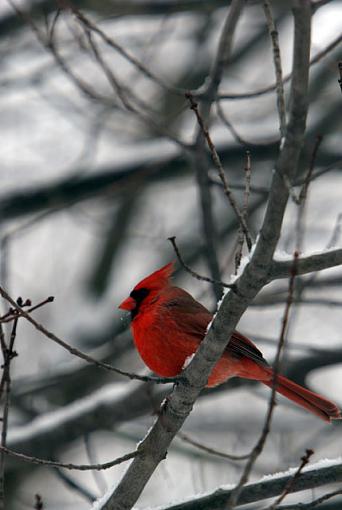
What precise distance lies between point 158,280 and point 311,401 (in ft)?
2.90

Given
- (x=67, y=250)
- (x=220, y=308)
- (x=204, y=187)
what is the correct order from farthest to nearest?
(x=67, y=250) < (x=204, y=187) < (x=220, y=308)

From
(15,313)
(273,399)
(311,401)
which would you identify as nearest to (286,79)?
(311,401)

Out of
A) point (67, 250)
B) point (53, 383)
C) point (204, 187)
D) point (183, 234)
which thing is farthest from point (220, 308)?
point (67, 250)

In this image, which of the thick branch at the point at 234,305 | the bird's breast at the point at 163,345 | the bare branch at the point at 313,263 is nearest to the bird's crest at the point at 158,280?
the bird's breast at the point at 163,345

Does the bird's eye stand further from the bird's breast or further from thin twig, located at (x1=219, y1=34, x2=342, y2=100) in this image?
thin twig, located at (x1=219, y1=34, x2=342, y2=100)

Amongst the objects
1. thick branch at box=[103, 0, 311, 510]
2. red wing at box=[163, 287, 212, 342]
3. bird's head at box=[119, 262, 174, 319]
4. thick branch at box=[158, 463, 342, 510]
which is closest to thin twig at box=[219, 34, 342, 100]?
bird's head at box=[119, 262, 174, 319]

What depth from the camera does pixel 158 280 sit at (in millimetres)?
4340

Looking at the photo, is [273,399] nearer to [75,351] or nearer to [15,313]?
[75,351]

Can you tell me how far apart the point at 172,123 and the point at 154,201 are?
1.35 meters

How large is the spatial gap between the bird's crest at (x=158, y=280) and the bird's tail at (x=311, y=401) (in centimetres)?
70

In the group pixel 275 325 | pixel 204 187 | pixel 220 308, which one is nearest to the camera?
pixel 220 308

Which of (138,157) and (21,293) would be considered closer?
(138,157)

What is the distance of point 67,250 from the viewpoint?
966 centimetres

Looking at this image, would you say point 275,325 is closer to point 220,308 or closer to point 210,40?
point 210,40
